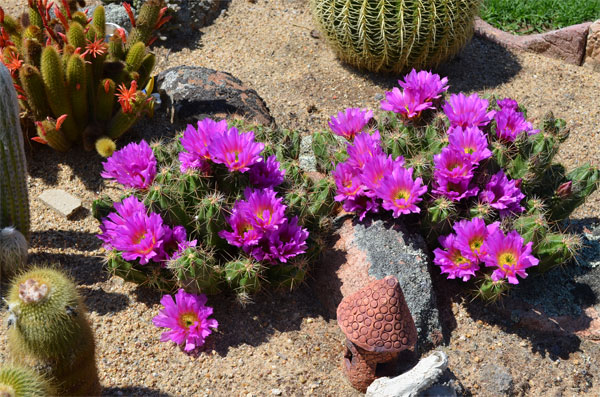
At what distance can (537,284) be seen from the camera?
10.8 ft

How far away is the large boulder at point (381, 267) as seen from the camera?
302 centimetres

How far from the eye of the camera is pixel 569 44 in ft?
18.2

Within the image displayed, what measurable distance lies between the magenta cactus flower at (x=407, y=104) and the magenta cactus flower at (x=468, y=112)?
0.12m

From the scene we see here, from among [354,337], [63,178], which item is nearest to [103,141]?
[63,178]

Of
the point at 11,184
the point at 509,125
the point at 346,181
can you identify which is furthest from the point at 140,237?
the point at 509,125

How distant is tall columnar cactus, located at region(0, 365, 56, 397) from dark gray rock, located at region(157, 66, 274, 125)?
2406 mm

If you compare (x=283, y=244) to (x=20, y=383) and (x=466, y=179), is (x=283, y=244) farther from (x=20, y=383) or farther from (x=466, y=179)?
(x=20, y=383)

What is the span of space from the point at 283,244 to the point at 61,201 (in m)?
1.50

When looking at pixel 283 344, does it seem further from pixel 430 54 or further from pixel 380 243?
pixel 430 54

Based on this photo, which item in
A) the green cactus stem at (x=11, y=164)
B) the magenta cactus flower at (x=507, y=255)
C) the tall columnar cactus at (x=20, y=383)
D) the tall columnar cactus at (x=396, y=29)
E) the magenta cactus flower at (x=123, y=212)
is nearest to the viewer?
the tall columnar cactus at (x=20, y=383)

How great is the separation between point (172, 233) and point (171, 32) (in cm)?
308

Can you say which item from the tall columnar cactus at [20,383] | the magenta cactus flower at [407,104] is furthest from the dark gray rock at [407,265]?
the tall columnar cactus at [20,383]

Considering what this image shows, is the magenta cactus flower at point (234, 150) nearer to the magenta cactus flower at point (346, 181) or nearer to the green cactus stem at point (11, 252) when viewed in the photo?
the magenta cactus flower at point (346, 181)

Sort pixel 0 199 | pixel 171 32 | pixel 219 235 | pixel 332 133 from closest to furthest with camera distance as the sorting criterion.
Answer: pixel 219 235 → pixel 0 199 → pixel 332 133 → pixel 171 32
